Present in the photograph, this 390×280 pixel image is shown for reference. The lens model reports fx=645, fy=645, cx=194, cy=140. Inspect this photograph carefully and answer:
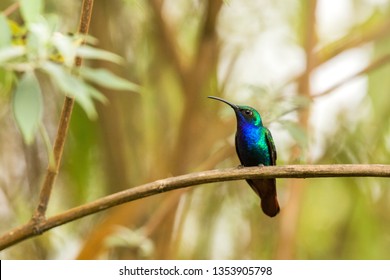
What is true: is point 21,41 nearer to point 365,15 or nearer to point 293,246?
point 293,246

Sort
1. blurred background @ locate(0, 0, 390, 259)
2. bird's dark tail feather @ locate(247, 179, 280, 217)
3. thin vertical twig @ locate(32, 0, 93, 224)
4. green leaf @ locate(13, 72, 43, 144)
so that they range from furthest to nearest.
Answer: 1. blurred background @ locate(0, 0, 390, 259)
2. bird's dark tail feather @ locate(247, 179, 280, 217)
3. thin vertical twig @ locate(32, 0, 93, 224)
4. green leaf @ locate(13, 72, 43, 144)

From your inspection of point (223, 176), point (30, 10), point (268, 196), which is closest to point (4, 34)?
point (30, 10)

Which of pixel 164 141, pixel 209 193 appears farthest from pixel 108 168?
pixel 209 193

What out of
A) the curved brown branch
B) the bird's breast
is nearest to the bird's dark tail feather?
the bird's breast

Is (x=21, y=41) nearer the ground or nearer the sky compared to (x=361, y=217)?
nearer the ground

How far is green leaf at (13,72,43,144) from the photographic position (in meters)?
0.99

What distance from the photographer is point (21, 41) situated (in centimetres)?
126

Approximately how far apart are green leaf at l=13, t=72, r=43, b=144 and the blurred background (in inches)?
46.2

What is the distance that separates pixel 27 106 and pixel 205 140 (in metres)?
1.54

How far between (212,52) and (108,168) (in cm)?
65

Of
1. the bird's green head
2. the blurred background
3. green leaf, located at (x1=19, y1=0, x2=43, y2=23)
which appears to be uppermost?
the blurred background

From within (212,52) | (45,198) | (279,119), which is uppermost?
(212,52)

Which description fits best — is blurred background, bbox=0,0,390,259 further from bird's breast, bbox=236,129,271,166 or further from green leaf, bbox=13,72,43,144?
green leaf, bbox=13,72,43,144

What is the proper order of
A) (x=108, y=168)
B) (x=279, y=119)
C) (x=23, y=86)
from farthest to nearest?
(x=108, y=168) < (x=279, y=119) < (x=23, y=86)
